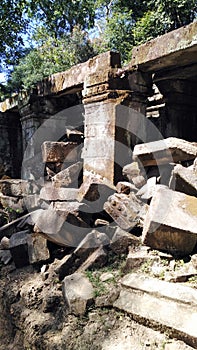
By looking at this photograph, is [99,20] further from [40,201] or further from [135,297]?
[135,297]

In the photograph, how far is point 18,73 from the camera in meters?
17.2

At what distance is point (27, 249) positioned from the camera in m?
3.64

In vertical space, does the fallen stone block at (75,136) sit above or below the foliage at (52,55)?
below

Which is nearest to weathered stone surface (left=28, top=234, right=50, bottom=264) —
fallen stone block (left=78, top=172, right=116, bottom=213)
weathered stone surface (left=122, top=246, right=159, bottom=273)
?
fallen stone block (left=78, top=172, right=116, bottom=213)

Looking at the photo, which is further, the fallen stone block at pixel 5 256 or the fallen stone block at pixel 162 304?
the fallen stone block at pixel 5 256

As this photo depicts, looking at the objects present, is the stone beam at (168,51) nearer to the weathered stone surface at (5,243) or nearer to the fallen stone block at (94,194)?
the fallen stone block at (94,194)

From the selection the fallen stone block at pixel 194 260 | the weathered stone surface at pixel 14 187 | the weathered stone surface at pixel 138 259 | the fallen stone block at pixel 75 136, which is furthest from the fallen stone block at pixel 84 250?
the fallen stone block at pixel 75 136

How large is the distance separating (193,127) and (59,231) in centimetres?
396

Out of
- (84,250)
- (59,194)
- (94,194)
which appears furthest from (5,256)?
(94,194)

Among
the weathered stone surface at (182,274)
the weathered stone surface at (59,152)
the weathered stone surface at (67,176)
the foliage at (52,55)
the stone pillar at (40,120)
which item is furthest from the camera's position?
the foliage at (52,55)

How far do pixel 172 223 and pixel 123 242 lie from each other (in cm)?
69

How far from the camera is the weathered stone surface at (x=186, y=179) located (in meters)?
3.03

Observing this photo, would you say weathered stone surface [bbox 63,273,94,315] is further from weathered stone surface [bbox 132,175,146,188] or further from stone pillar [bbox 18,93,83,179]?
stone pillar [bbox 18,93,83,179]

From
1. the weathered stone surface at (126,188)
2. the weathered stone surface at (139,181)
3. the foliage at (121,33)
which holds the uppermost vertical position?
the foliage at (121,33)
